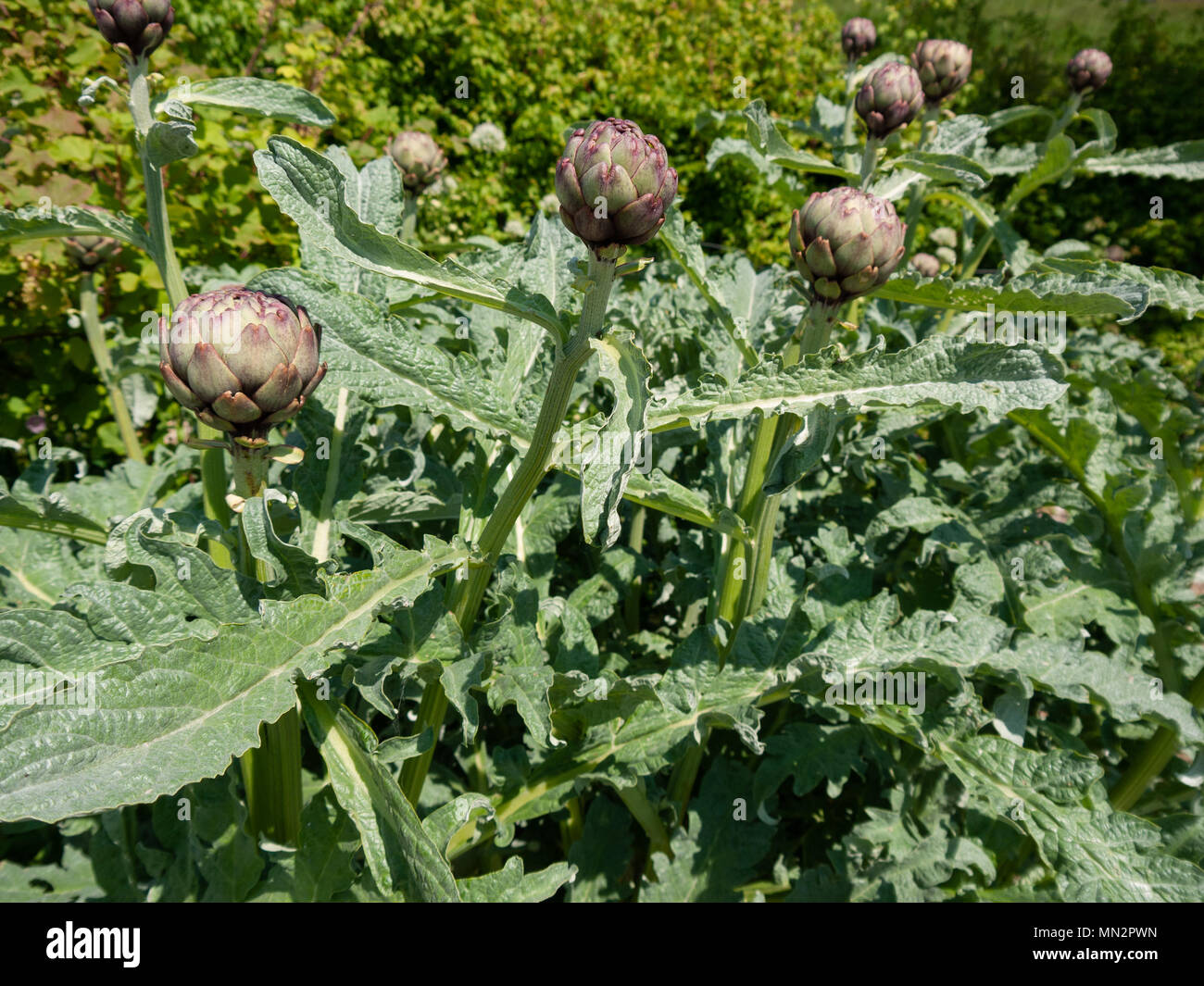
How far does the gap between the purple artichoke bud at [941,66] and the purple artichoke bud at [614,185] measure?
129 centimetres

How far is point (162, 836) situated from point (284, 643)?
0.61 metres

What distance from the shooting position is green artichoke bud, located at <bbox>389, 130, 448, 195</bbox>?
1.71 m

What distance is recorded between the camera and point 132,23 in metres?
1.08

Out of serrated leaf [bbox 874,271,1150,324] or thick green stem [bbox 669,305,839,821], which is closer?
serrated leaf [bbox 874,271,1150,324]

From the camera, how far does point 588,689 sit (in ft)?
3.56

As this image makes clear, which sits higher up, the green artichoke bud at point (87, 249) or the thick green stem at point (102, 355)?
the green artichoke bud at point (87, 249)

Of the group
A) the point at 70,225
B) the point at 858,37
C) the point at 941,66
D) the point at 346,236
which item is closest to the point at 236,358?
the point at 346,236

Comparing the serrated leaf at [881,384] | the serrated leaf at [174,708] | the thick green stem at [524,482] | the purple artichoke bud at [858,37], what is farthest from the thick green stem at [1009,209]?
the serrated leaf at [174,708]

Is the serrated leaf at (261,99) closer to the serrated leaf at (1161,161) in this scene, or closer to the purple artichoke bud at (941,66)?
the purple artichoke bud at (941,66)

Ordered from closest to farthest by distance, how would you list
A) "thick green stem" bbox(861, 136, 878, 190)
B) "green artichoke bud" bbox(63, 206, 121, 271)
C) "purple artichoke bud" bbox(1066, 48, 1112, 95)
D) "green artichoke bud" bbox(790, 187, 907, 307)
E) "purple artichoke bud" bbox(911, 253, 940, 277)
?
1. "green artichoke bud" bbox(790, 187, 907, 307)
2. "thick green stem" bbox(861, 136, 878, 190)
3. "green artichoke bud" bbox(63, 206, 121, 271)
4. "purple artichoke bud" bbox(1066, 48, 1112, 95)
5. "purple artichoke bud" bbox(911, 253, 940, 277)

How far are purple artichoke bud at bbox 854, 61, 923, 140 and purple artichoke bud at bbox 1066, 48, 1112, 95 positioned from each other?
74 centimetres

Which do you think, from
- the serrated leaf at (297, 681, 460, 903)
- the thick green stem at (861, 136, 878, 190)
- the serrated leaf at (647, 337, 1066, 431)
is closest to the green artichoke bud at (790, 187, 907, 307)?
the serrated leaf at (647, 337, 1066, 431)

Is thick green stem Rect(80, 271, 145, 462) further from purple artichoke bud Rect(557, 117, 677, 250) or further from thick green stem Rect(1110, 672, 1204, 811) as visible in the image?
thick green stem Rect(1110, 672, 1204, 811)

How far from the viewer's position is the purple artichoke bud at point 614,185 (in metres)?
0.81
